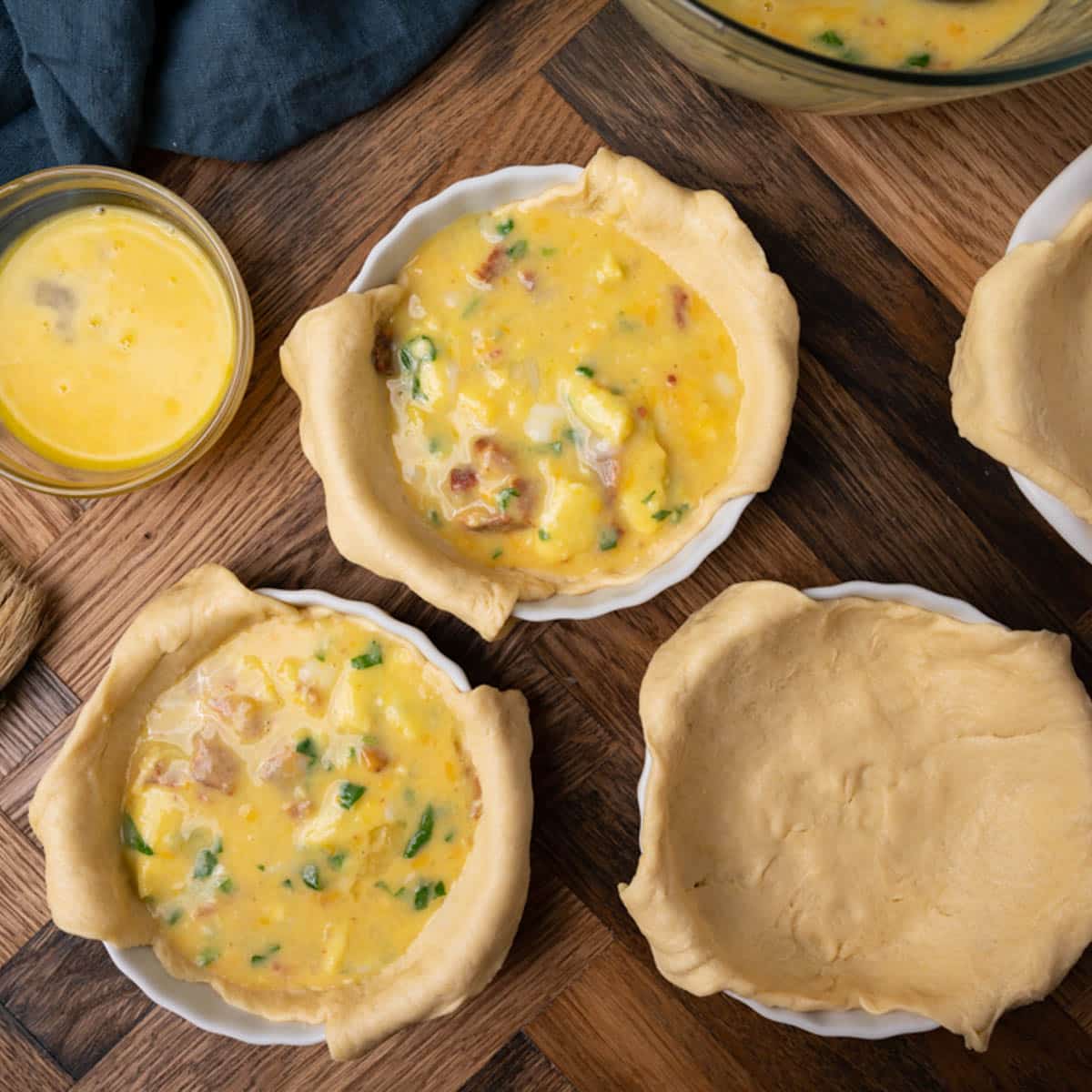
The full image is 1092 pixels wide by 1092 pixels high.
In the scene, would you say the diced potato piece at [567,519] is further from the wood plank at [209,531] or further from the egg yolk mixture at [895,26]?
the egg yolk mixture at [895,26]

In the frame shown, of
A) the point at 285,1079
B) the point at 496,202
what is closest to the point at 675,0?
the point at 496,202

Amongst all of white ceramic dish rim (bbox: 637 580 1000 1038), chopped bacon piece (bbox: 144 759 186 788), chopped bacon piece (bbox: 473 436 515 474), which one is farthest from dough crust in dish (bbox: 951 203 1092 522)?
chopped bacon piece (bbox: 144 759 186 788)

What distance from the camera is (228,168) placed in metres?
2.37

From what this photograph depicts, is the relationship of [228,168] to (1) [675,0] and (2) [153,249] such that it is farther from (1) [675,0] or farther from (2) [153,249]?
(1) [675,0]

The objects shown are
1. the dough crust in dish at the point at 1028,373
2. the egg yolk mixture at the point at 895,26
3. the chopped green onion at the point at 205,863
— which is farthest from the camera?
the chopped green onion at the point at 205,863

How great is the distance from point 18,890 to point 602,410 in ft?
5.42

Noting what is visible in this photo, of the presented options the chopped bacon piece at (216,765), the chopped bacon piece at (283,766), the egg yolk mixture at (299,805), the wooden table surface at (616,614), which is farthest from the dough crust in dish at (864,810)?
the chopped bacon piece at (216,765)

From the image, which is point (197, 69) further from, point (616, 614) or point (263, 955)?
point (263, 955)

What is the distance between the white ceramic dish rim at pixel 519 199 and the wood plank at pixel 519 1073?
3.24 ft

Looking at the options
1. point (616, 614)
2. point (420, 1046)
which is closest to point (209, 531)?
point (616, 614)

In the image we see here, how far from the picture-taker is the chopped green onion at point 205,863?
7.64 ft

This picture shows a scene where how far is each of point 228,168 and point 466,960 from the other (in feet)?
5.59

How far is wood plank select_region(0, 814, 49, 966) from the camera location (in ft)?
8.05

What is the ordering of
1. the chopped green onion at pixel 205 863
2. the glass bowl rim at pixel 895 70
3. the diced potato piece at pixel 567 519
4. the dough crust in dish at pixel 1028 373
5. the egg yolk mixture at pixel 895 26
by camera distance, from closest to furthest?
the glass bowl rim at pixel 895 70, the egg yolk mixture at pixel 895 26, the dough crust in dish at pixel 1028 373, the diced potato piece at pixel 567 519, the chopped green onion at pixel 205 863
